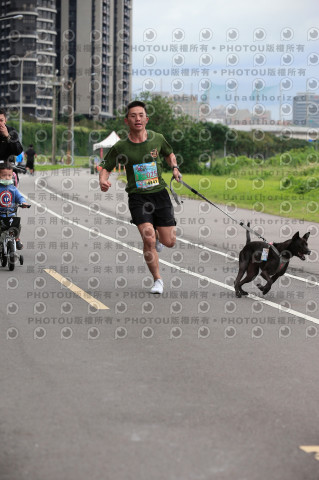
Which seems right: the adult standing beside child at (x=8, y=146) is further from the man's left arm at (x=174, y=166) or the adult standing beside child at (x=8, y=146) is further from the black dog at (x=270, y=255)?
the black dog at (x=270, y=255)

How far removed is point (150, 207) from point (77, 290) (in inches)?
52.3

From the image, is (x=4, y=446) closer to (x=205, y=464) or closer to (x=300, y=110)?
(x=205, y=464)

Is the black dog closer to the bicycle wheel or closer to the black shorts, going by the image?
the black shorts

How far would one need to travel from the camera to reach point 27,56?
132000 mm

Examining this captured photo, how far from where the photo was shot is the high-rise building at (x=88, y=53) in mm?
146125

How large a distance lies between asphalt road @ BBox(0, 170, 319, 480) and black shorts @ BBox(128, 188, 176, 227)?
0.89 metres

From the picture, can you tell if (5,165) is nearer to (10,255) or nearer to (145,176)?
(10,255)

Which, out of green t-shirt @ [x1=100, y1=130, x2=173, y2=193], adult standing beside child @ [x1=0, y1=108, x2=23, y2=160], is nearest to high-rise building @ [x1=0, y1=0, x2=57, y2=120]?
adult standing beside child @ [x1=0, y1=108, x2=23, y2=160]

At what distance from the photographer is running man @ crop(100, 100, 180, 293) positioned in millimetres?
9805

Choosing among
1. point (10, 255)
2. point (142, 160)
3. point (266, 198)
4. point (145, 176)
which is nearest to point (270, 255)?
point (145, 176)

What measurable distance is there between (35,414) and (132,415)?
22.9 inches

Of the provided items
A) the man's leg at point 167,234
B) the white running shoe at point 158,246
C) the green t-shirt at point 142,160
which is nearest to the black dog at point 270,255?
the man's leg at point 167,234

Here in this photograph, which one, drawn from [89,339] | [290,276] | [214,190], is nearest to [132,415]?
[89,339]

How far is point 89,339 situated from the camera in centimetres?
754
